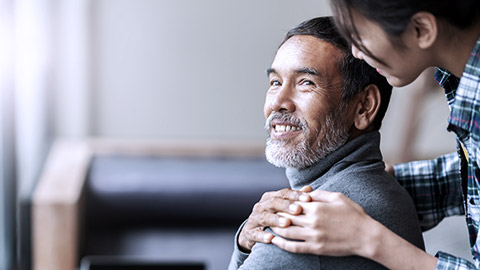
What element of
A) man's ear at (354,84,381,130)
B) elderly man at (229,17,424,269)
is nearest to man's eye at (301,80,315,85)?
elderly man at (229,17,424,269)

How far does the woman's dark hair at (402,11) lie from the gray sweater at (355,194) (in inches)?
11.9

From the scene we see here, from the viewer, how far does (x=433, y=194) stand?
153 centimetres

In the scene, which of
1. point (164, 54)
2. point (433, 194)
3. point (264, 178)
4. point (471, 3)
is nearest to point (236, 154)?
point (264, 178)

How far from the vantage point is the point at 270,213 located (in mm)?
1241

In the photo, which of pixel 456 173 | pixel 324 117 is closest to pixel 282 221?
pixel 324 117

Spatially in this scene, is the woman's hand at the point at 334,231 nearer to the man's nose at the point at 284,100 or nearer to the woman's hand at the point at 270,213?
the woman's hand at the point at 270,213

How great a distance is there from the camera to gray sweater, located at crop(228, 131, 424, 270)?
3.89 feet

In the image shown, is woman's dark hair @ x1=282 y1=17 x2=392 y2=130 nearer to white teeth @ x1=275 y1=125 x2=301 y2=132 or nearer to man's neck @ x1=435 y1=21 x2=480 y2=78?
white teeth @ x1=275 y1=125 x2=301 y2=132

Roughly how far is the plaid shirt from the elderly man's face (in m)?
0.23

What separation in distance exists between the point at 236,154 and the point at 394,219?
96.6 inches

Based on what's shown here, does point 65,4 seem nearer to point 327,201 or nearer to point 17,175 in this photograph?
point 17,175

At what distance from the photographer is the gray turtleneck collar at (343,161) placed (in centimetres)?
134

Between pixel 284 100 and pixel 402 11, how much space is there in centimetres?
36

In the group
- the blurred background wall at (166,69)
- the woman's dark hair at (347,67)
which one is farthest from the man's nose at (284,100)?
the blurred background wall at (166,69)
